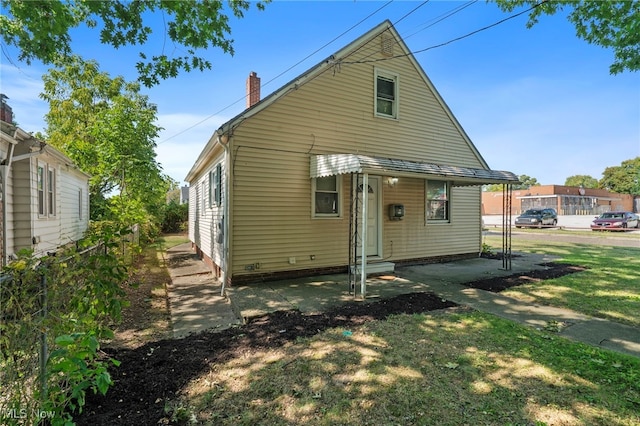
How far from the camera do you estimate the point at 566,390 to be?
2.89 meters

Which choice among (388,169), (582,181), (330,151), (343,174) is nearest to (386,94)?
(330,151)

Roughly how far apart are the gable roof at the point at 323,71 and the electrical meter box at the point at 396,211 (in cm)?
295

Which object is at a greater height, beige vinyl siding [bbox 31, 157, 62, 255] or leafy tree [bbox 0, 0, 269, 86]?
leafy tree [bbox 0, 0, 269, 86]

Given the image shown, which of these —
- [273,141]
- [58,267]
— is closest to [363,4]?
[273,141]

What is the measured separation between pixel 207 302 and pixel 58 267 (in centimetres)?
368

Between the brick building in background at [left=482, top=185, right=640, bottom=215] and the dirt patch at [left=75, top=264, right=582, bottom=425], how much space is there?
46.9m

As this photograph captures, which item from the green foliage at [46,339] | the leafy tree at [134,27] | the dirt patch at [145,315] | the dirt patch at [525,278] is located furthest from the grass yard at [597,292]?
the leafy tree at [134,27]

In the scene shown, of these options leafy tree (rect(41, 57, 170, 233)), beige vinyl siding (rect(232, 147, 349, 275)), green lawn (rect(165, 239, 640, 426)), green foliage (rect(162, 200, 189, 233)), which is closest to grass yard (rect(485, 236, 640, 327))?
green lawn (rect(165, 239, 640, 426))

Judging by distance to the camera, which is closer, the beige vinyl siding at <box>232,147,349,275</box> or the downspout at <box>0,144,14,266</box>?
the downspout at <box>0,144,14,266</box>

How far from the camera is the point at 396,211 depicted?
8.82m

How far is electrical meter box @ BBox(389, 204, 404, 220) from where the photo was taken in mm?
8828

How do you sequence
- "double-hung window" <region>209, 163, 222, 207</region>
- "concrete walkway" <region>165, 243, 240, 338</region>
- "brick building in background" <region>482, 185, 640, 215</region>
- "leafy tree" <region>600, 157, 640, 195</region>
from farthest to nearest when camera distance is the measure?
"leafy tree" <region>600, 157, 640, 195</region> → "brick building in background" <region>482, 185, 640, 215</region> → "double-hung window" <region>209, 163, 222, 207</region> → "concrete walkway" <region>165, 243, 240, 338</region>

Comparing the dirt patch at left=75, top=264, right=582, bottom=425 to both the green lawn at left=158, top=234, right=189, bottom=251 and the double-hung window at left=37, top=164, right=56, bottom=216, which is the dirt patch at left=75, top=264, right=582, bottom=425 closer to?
the double-hung window at left=37, top=164, right=56, bottom=216

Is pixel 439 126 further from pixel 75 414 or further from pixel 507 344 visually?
pixel 75 414
